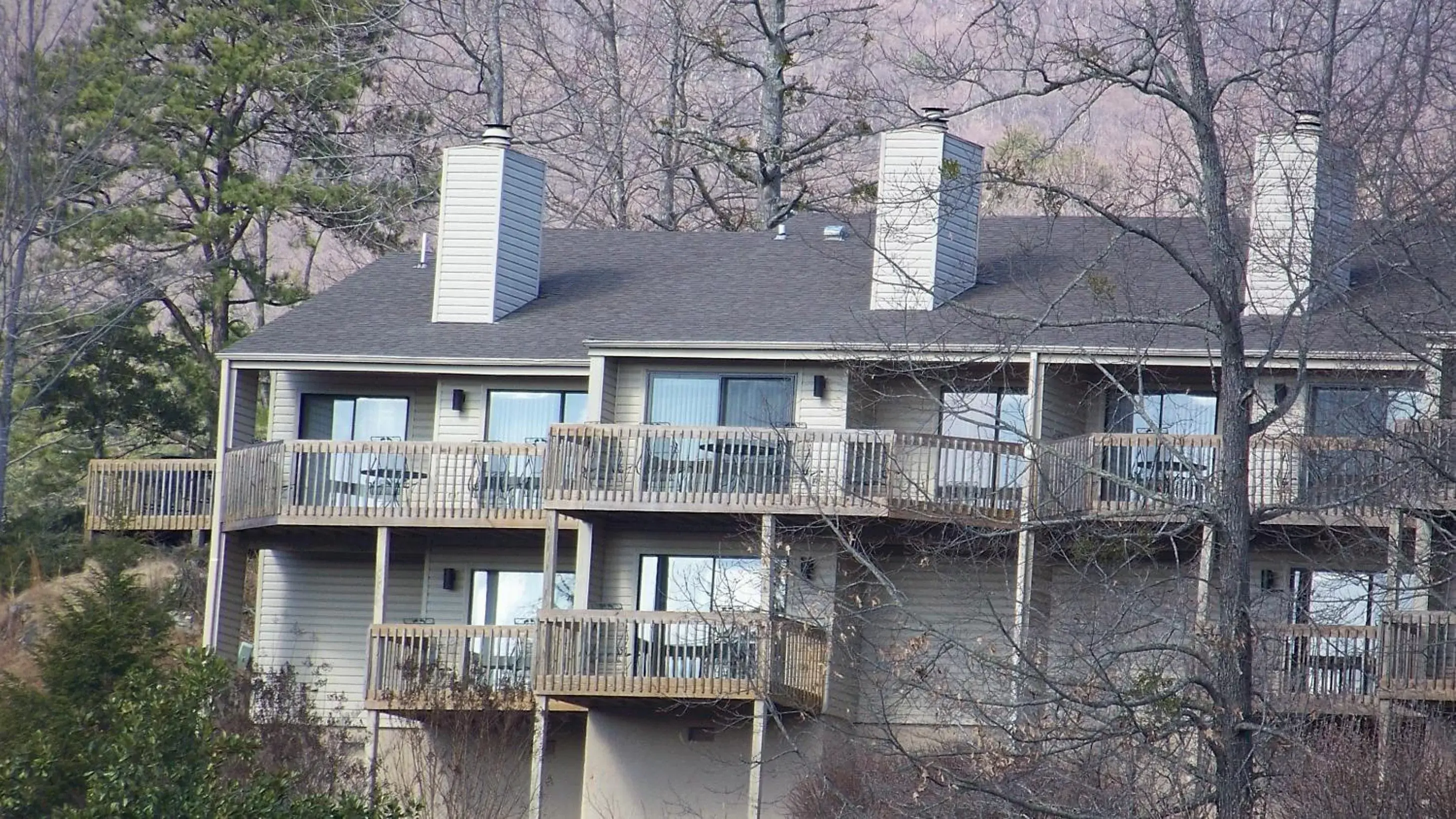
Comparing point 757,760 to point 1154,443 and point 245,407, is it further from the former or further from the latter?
point 245,407

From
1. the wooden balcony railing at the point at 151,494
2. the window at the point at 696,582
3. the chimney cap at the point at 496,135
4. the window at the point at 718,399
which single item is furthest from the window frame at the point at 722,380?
the wooden balcony railing at the point at 151,494

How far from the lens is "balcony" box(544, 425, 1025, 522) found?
32.1 metres

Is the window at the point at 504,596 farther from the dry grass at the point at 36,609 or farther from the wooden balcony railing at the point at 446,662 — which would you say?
the dry grass at the point at 36,609

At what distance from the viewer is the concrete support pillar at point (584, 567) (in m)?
33.4

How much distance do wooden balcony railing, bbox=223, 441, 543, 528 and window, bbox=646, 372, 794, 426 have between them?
189 cm

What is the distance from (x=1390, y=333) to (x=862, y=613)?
12.1 m

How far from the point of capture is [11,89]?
45.4 meters

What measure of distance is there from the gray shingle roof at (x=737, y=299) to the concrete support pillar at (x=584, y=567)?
269cm

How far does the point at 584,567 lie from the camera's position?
33.6m

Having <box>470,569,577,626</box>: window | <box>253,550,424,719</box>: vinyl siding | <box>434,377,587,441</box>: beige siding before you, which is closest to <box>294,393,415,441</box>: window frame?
<box>434,377,587,441</box>: beige siding

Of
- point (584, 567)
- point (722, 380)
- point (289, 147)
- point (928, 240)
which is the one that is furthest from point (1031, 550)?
point (289, 147)

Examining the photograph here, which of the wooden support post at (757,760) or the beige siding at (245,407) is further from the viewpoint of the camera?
the beige siding at (245,407)

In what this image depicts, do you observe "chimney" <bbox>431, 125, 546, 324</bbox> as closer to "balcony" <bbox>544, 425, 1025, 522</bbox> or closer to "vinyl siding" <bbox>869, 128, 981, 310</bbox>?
"balcony" <bbox>544, 425, 1025, 522</bbox>

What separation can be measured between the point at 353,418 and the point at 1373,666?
50.9 feet
